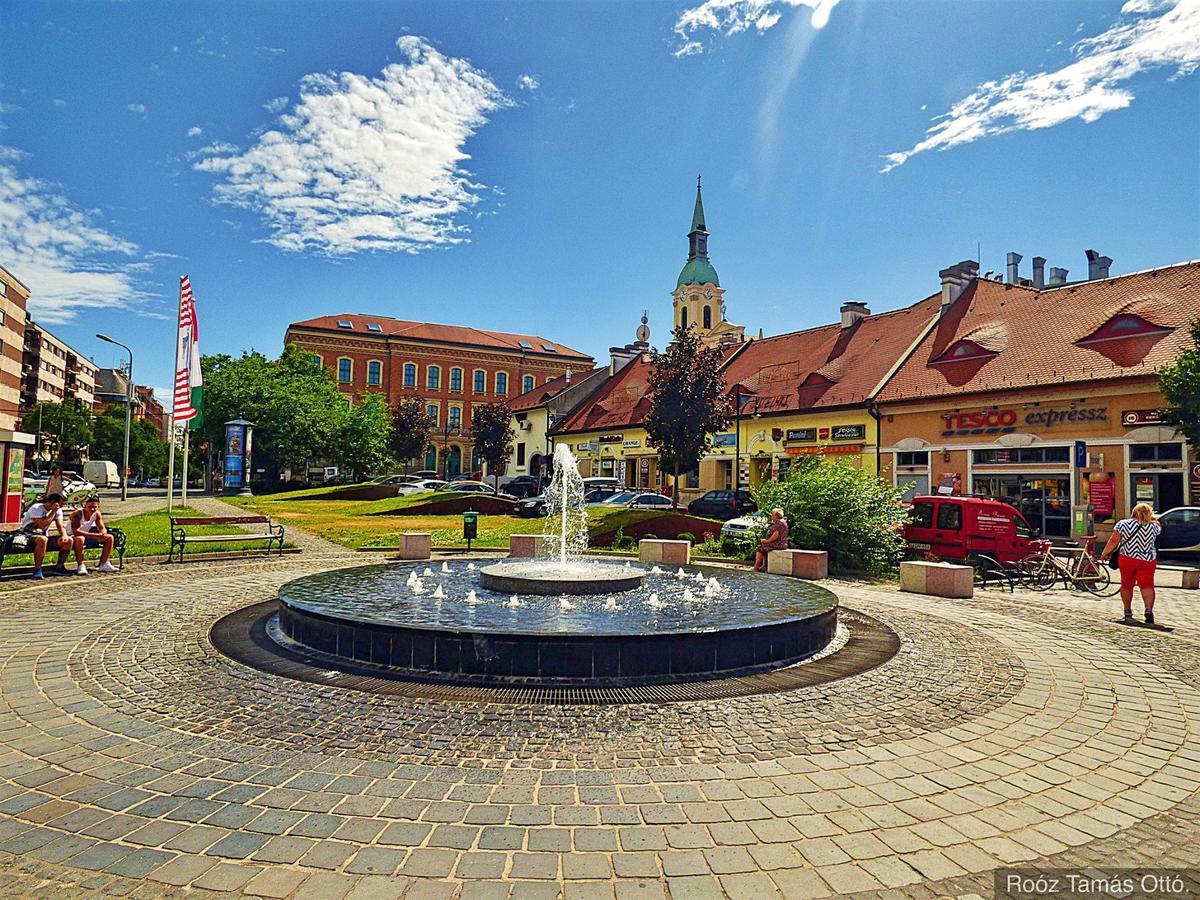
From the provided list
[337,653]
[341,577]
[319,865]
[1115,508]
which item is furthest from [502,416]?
[319,865]

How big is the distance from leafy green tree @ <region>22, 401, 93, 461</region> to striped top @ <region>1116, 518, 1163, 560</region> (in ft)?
268

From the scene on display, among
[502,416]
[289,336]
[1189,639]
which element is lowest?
[1189,639]

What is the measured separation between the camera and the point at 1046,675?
7137mm

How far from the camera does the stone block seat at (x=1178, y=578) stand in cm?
1468

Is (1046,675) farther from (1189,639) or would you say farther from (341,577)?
(341,577)

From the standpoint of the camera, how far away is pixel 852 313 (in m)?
39.1

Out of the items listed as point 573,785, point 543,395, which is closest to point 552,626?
point 573,785

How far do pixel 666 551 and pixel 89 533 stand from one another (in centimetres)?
1162

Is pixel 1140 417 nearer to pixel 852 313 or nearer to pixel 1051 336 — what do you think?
pixel 1051 336

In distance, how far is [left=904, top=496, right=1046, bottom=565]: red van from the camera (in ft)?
54.1

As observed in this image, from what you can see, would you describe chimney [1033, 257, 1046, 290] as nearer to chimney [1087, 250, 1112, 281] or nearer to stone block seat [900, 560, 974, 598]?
chimney [1087, 250, 1112, 281]

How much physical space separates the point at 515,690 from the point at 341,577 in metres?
5.51

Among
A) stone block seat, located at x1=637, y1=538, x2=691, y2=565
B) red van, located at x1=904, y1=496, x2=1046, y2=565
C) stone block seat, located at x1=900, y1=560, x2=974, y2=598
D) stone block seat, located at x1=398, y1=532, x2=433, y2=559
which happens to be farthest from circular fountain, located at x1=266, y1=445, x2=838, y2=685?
red van, located at x1=904, y1=496, x2=1046, y2=565

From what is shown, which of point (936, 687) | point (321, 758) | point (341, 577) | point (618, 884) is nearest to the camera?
point (618, 884)
